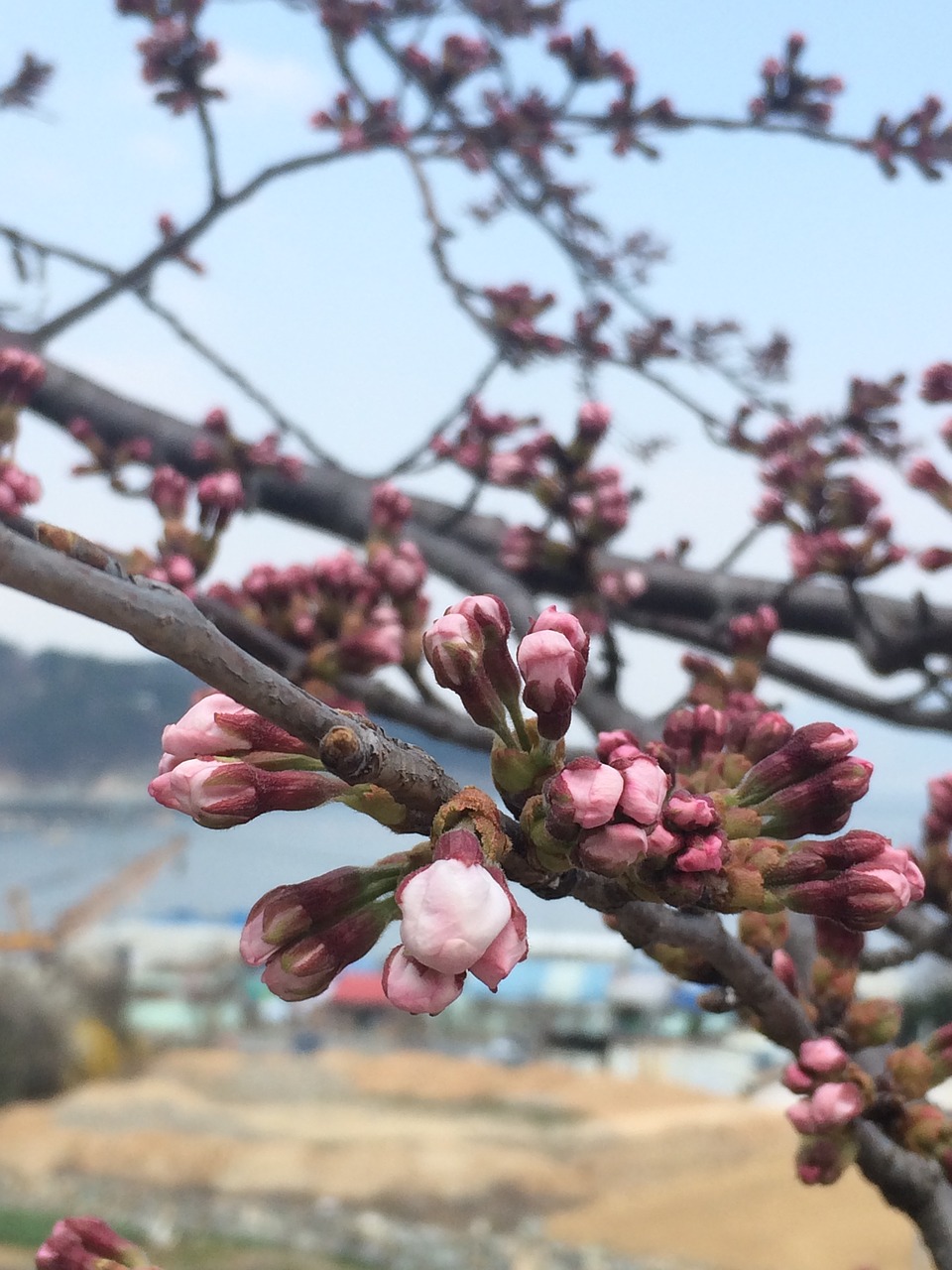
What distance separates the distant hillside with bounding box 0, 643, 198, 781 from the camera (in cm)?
949

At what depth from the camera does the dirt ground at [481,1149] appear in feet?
13.4

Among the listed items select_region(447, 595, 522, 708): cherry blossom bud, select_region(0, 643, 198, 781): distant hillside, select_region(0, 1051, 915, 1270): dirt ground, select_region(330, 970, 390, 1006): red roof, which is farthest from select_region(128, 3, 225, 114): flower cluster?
select_region(0, 643, 198, 781): distant hillside

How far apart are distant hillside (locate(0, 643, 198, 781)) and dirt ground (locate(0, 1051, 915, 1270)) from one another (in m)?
4.02

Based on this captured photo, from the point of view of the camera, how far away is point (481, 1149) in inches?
193

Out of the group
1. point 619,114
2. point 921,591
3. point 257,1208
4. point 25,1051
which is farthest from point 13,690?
point 921,591

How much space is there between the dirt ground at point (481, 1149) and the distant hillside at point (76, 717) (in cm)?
402

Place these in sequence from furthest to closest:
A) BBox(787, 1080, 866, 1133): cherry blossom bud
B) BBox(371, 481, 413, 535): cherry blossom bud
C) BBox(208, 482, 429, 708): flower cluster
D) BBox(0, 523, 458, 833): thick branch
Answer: BBox(371, 481, 413, 535): cherry blossom bud, BBox(208, 482, 429, 708): flower cluster, BBox(787, 1080, 866, 1133): cherry blossom bud, BBox(0, 523, 458, 833): thick branch

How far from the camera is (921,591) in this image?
0.96m

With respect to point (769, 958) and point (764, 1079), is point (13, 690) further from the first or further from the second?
point (769, 958)

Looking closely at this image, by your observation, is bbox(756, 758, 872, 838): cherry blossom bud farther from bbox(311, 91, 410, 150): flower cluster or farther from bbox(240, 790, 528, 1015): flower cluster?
bbox(311, 91, 410, 150): flower cluster

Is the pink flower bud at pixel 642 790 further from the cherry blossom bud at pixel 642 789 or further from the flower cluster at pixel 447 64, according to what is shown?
the flower cluster at pixel 447 64

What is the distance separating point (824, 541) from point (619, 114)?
3.73ft

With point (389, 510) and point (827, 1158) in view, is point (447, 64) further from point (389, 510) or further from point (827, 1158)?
point (827, 1158)

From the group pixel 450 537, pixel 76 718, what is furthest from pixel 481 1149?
pixel 76 718
